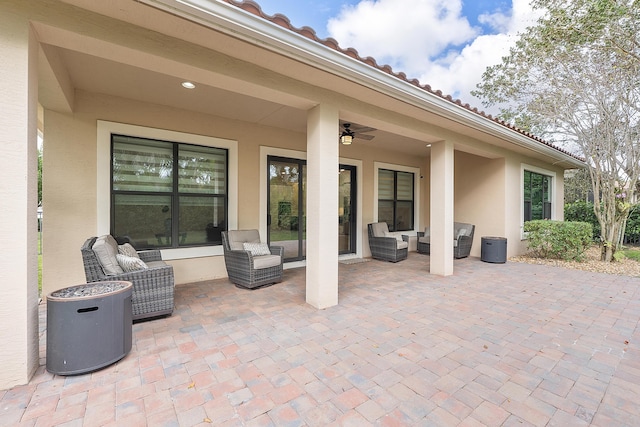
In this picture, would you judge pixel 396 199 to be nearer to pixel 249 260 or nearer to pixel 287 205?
pixel 287 205

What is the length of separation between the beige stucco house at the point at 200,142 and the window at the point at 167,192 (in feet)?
0.07

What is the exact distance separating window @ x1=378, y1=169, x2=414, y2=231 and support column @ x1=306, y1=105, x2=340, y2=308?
4.78 meters

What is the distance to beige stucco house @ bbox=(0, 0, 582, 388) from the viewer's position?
212cm

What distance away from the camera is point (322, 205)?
3.64 m

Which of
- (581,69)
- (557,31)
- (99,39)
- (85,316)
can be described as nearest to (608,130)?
(581,69)

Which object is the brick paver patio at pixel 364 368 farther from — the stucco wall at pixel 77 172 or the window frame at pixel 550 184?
the window frame at pixel 550 184

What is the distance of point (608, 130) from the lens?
641 centimetres

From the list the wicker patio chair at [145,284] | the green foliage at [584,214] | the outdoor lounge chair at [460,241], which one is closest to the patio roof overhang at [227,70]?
the wicker patio chair at [145,284]

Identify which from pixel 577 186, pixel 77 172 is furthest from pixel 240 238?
pixel 577 186

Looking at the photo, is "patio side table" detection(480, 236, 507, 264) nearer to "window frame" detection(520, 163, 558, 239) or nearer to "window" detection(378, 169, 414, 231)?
"window frame" detection(520, 163, 558, 239)

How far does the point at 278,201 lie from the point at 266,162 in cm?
90

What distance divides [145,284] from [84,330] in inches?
41.3

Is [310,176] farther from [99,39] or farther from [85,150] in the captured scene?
[85,150]

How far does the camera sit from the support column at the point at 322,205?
3.62 meters
